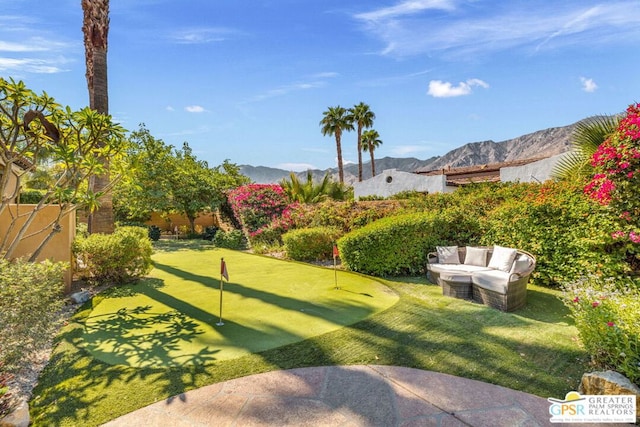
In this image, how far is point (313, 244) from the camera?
1092 centimetres

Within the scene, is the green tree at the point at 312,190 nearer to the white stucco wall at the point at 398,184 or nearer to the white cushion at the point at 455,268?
the white stucco wall at the point at 398,184

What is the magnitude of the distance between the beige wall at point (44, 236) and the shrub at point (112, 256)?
0.88ft

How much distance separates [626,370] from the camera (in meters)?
2.98

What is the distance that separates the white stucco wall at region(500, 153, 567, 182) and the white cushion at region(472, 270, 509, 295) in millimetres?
12087

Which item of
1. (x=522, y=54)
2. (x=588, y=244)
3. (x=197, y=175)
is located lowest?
(x=588, y=244)

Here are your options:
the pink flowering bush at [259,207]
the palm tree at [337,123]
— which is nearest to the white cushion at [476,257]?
the pink flowering bush at [259,207]

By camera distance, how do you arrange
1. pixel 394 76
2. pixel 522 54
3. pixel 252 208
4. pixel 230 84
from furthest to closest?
pixel 252 208, pixel 394 76, pixel 230 84, pixel 522 54

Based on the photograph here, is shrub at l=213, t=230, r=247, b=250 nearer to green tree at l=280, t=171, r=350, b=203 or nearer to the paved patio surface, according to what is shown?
green tree at l=280, t=171, r=350, b=203

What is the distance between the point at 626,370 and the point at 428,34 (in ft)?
30.4

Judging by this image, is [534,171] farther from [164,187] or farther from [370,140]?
[370,140]

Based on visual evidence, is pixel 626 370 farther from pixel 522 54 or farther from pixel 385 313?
pixel 522 54

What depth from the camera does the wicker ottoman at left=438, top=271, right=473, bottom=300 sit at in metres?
6.24

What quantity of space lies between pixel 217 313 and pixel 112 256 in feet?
11.2

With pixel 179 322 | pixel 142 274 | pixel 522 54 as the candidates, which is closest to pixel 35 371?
pixel 179 322
